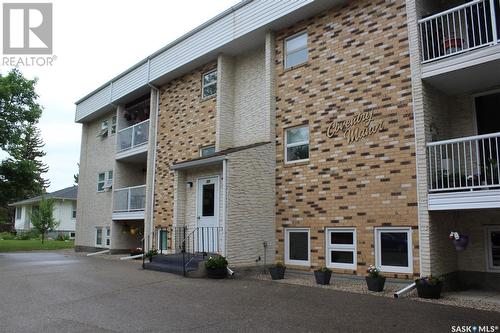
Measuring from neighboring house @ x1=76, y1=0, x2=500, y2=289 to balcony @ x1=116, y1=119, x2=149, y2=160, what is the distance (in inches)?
53.0

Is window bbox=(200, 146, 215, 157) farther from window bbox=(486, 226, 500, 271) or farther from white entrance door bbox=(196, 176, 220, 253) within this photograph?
window bbox=(486, 226, 500, 271)

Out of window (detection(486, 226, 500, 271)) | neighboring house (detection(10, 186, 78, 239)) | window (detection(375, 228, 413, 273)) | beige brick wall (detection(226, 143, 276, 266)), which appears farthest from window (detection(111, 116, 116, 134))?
neighboring house (detection(10, 186, 78, 239))

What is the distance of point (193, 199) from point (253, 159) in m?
3.30

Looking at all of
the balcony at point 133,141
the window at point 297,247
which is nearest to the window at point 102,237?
the balcony at point 133,141

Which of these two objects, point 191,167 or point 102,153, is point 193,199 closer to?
point 191,167

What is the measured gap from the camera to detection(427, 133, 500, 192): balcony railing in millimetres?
8703

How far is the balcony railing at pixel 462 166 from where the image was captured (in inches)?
343

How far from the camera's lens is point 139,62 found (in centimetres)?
1939

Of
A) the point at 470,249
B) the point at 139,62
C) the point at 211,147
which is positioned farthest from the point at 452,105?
the point at 139,62

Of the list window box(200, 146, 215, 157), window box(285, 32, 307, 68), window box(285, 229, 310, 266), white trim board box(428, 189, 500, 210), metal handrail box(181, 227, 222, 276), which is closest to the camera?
white trim board box(428, 189, 500, 210)

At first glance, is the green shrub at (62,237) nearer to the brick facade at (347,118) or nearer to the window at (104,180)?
the window at (104,180)

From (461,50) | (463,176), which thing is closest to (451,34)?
(461,50)

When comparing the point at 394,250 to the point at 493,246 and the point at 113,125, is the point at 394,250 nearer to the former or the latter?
the point at 493,246

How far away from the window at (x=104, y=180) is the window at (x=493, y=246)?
17.8 m
